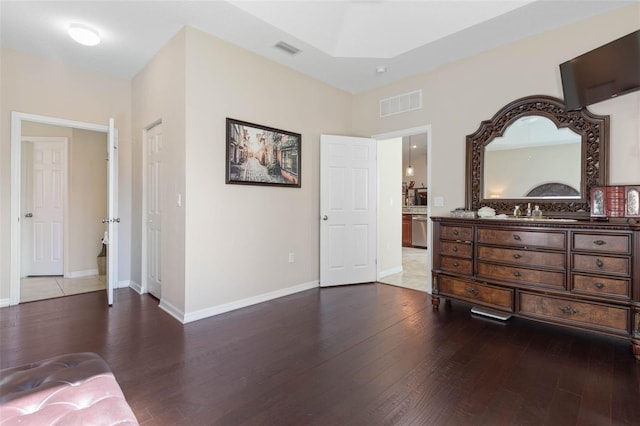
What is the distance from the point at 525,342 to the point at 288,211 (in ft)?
9.04

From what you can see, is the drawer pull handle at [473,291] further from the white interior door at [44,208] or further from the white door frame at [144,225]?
the white interior door at [44,208]

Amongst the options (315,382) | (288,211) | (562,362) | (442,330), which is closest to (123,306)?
(288,211)

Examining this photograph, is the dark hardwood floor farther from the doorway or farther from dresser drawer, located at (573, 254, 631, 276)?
the doorway

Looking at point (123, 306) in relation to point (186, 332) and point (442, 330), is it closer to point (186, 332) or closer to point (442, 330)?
point (186, 332)

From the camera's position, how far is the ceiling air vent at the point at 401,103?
4.04 m

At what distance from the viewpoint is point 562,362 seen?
2246 mm

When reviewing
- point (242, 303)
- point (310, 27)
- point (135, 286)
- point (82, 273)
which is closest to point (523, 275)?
point (242, 303)

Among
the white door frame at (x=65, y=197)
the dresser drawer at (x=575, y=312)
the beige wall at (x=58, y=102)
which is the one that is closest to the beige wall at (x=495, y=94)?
the dresser drawer at (x=575, y=312)

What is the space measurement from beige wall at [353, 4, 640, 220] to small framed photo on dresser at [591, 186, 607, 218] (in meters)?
0.24

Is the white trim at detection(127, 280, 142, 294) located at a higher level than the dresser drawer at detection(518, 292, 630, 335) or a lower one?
lower

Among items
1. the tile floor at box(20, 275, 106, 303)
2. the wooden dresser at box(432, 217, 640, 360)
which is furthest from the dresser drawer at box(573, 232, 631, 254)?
the tile floor at box(20, 275, 106, 303)

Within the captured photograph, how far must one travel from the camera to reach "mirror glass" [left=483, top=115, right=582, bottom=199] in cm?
295

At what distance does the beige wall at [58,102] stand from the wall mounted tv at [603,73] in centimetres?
511

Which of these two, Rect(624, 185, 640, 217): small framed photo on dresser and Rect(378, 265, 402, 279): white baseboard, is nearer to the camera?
Rect(624, 185, 640, 217): small framed photo on dresser
